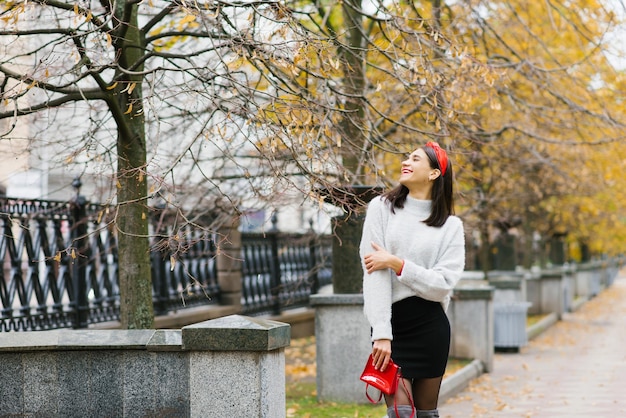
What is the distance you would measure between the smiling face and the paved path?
5.09 metres

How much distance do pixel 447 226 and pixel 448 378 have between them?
682 centimetres

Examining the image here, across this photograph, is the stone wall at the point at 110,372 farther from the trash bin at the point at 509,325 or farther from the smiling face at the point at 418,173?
the trash bin at the point at 509,325

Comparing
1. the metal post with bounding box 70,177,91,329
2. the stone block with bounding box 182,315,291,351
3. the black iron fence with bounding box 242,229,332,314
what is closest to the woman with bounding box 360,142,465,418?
the stone block with bounding box 182,315,291,351

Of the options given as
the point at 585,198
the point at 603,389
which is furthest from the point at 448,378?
the point at 585,198

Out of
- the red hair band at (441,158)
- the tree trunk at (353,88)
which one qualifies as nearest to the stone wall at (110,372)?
the red hair band at (441,158)

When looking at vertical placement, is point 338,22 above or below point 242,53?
above

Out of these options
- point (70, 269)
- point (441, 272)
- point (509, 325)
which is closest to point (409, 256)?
point (441, 272)

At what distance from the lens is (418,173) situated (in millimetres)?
5160

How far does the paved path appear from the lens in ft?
33.5

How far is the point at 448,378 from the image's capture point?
11.6m

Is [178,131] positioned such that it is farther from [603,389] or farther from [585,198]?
[585,198]

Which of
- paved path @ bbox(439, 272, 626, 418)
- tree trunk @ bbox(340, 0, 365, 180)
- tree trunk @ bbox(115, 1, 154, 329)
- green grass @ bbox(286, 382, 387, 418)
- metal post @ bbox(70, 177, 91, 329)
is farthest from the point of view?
metal post @ bbox(70, 177, 91, 329)

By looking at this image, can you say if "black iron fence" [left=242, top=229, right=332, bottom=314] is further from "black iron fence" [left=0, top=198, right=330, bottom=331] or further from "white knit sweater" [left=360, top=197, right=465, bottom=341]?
"white knit sweater" [left=360, top=197, right=465, bottom=341]

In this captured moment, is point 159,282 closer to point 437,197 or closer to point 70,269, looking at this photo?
point 70,269
